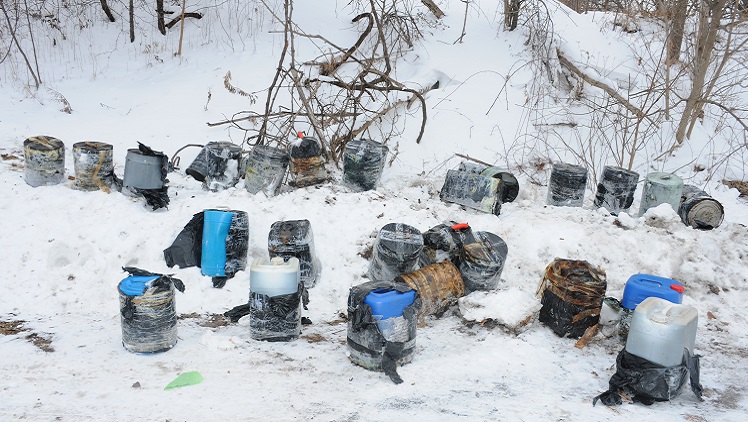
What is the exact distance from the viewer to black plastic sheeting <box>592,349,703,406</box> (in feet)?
9.64

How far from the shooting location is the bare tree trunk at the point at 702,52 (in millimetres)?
6125

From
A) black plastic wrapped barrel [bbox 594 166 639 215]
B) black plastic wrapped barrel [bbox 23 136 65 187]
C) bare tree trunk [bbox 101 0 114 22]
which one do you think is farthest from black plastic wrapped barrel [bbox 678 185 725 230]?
bare tree trunk [bbox 101 0 114 22]

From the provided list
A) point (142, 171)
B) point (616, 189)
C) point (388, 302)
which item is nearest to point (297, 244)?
point (388, 302)

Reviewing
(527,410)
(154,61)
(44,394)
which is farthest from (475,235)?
(154,61)

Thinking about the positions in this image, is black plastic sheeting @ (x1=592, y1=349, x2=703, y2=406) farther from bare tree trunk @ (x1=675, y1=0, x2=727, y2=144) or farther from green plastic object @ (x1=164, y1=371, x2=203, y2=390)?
bare tree trunk @ (x1=675, y1=0, x2=727, y2=144)

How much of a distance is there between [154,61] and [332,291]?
17.1 ft

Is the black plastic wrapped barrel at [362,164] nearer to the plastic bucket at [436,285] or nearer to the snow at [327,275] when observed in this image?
the snow at [327,275]

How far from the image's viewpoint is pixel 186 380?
9.91 ft

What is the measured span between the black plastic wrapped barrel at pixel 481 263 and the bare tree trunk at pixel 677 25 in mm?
3950

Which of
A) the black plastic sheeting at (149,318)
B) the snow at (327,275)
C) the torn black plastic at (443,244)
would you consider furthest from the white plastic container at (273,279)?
the torn black plastic at (443,244)

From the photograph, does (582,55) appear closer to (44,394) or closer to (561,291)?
(561,291)

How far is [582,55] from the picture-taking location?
25.4 ft

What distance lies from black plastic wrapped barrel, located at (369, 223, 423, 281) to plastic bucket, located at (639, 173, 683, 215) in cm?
211

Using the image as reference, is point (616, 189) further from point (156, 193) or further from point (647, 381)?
point (156, 193)
